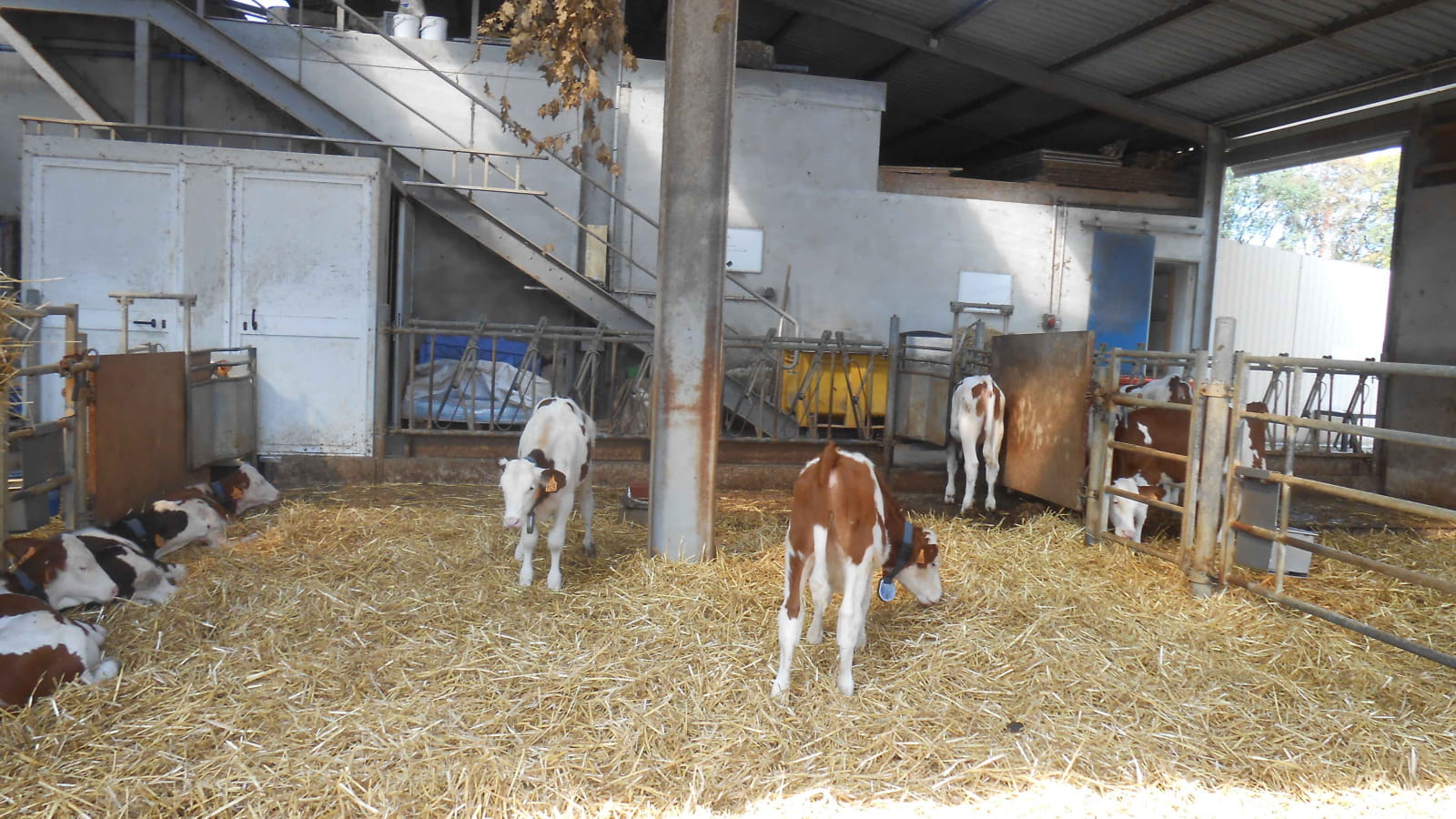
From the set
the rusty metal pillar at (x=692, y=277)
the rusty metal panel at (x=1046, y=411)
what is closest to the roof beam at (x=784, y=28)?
the rusty metal panel at (x=1046, y=411)

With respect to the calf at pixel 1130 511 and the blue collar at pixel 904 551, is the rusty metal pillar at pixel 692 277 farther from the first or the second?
the calf at pixel 1130 511

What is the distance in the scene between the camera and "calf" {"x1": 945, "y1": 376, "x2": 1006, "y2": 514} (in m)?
8.22

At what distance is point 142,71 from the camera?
11.0 meters

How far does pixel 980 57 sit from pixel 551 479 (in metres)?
10.6

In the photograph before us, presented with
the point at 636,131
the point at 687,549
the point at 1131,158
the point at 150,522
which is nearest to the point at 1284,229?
the point at 1131,158

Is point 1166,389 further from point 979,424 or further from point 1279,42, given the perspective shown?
point 1279,42

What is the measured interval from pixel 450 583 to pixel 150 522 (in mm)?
1936

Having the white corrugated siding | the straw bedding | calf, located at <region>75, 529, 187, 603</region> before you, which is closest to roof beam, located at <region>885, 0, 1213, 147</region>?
the white corrugated siding

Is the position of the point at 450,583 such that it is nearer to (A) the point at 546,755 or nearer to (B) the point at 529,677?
(B) the point at 529,677

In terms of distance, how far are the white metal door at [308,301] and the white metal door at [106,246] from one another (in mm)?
581

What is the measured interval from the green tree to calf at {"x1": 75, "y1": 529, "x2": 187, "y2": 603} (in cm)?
3125

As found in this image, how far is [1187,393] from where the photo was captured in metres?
7.67

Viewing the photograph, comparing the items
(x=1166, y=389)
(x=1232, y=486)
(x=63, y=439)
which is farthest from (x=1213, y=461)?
(x=63, y=439)

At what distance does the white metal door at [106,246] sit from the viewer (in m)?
8.72
